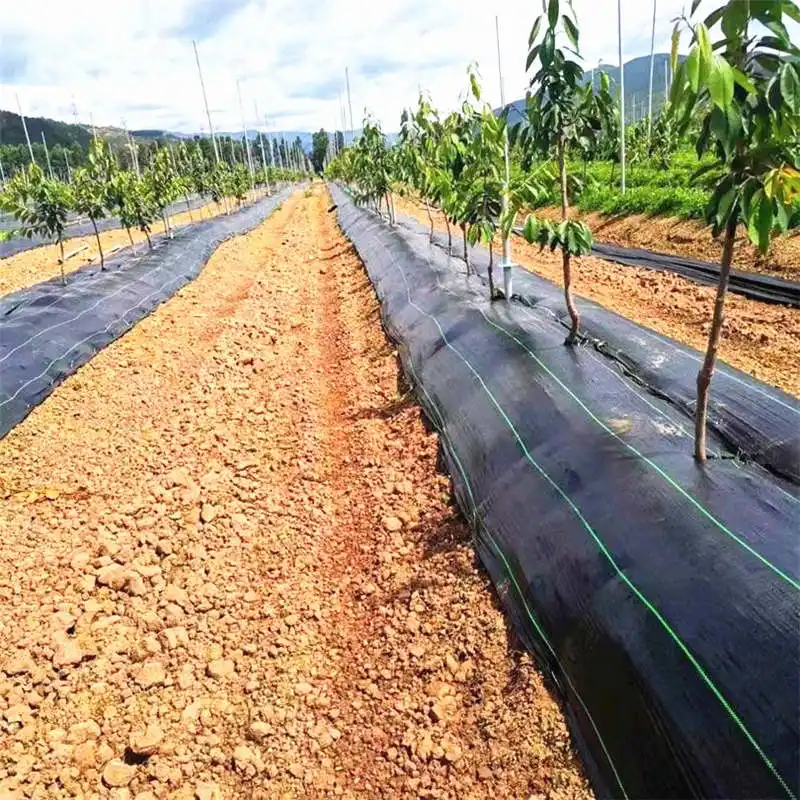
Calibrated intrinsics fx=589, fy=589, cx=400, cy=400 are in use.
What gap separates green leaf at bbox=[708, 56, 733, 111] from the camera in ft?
6.16

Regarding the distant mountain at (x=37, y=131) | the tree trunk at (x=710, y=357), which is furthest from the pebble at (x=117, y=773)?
the distant mountain at (x=37, y=131)

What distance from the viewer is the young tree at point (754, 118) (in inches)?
90.3

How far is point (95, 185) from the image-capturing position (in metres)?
16.3

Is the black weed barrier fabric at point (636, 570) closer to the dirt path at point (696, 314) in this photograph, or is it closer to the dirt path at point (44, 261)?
the dirt path at point (696, 314)

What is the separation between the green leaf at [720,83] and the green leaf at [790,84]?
60cm

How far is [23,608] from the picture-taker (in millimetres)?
4473

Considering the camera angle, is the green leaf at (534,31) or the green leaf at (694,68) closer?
the green leaf at (694,68)

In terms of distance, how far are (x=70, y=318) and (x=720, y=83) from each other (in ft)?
36.9

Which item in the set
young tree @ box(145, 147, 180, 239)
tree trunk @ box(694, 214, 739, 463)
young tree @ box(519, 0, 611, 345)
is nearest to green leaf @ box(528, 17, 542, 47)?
young tree @ box(519, 0, 611, 345)

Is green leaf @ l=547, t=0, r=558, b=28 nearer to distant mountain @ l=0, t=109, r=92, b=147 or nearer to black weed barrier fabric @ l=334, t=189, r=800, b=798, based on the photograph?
black weed barrier fabric @ l=334, t=189, r=800, b=798

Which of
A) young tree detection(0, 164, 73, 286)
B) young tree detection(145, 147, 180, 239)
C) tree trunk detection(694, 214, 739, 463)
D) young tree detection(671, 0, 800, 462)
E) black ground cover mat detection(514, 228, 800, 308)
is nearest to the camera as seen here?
young tree detection(671, 0, 800, 462)

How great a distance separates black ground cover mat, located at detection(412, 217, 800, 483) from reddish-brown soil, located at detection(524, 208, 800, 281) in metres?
3.86

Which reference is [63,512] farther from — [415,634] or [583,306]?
[583,306]

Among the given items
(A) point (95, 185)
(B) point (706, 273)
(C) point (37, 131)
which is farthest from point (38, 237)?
(C) point (37, 131)
